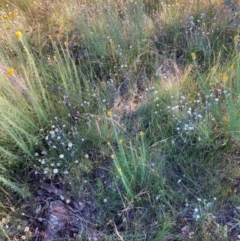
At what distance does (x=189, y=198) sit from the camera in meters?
1.96

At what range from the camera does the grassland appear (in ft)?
6.27

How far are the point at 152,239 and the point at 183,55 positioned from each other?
1571 mm

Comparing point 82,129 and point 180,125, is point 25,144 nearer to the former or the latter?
point 82,129

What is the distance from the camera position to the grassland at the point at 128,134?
1910 millimetres

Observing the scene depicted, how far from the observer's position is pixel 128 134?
2252mm

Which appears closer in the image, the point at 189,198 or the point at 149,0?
the point at 189,198

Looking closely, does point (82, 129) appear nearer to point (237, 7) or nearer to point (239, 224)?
point (239, 224)

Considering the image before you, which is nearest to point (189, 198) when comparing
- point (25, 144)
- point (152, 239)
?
point (152, 239)

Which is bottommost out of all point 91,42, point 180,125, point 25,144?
point 180,125

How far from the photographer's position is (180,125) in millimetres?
2207

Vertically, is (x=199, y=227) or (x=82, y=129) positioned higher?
(x=82, y=129)

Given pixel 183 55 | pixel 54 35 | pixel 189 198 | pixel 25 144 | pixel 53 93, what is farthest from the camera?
pixel 54 35

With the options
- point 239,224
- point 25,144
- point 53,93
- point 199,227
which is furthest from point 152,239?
point 53,93

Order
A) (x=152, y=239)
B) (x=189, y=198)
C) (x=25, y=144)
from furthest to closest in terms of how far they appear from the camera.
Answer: (x=25, y=144) < (x=189, y=198) < (x=152, y=239)
